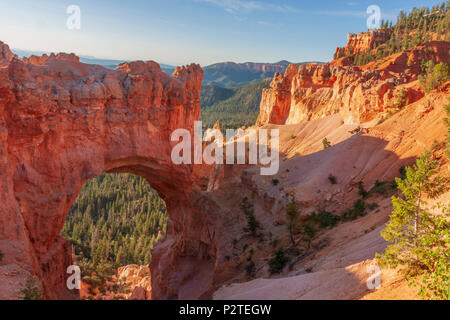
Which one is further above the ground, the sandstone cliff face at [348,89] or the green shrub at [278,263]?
the sandstone cliff face at [348,89]

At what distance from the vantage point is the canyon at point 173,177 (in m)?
16.4

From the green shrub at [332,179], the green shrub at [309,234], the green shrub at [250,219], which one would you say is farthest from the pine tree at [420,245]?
the green shrub at [332,179]

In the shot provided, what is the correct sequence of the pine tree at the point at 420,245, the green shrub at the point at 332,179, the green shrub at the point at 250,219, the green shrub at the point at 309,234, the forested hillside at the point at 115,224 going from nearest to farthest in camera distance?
1. the pine tree at the point at 420,245
2. the green shrub at the point at 309,234
3. the green shrub at the point at 250,219
4. the green shrub at the point at 332,179
5. the forested hillside at the point at 115,224

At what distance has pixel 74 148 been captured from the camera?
22.8 m

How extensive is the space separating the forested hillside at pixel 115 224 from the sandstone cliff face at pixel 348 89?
125 feet

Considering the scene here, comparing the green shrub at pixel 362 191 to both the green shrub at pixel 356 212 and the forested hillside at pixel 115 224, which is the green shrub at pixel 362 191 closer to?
the green shrub at pixel 356 212

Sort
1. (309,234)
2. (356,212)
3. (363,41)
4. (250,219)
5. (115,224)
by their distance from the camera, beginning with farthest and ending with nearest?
(363,41)
(115,224)
(250,219)
(356,212)
(309,234)

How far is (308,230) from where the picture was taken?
19.4m

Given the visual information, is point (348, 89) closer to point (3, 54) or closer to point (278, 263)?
point (278, 263)

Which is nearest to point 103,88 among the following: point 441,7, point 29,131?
point 29,131

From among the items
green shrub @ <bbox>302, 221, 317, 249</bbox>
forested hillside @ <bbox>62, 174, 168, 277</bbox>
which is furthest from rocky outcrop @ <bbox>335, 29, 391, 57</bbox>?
green shrub @ <bbox>302, 221, 317, 249</bbox>

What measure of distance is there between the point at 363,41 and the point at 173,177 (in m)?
96.3

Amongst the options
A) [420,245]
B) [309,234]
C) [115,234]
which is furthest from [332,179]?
[115,234]

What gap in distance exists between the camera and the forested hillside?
178ft
